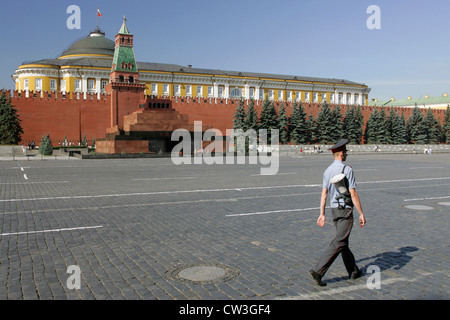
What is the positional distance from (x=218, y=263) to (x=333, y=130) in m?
46.5

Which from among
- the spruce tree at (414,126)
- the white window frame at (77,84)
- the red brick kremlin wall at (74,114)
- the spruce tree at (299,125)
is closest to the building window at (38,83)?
the white window frame at (77,84)

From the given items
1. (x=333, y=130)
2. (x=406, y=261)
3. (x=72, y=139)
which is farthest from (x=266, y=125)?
(x=406, y=261)

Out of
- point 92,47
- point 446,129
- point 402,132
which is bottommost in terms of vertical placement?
point 402,132

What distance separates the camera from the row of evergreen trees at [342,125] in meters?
45.8

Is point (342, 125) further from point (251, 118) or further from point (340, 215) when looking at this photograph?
point (340, 215)

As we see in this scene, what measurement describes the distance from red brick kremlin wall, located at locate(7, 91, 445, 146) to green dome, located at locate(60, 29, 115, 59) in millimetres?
21687

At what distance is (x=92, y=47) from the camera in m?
62.2

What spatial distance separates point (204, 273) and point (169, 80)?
193 ft

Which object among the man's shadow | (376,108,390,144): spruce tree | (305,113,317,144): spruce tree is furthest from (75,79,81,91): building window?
the man's shadow

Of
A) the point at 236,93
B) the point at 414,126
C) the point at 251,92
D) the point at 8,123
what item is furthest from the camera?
the point at 251,92

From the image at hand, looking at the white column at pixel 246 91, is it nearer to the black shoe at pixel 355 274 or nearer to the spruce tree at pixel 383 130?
the spruce tree at pixel 383 130

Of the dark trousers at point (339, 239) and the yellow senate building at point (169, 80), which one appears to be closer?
the dark trousers at point (339, 239)

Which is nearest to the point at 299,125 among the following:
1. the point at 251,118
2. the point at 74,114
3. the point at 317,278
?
the point at 251,118

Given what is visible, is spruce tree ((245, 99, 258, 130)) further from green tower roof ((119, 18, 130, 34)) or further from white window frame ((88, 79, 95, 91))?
white window frame ((88, 79, 95, 91))
